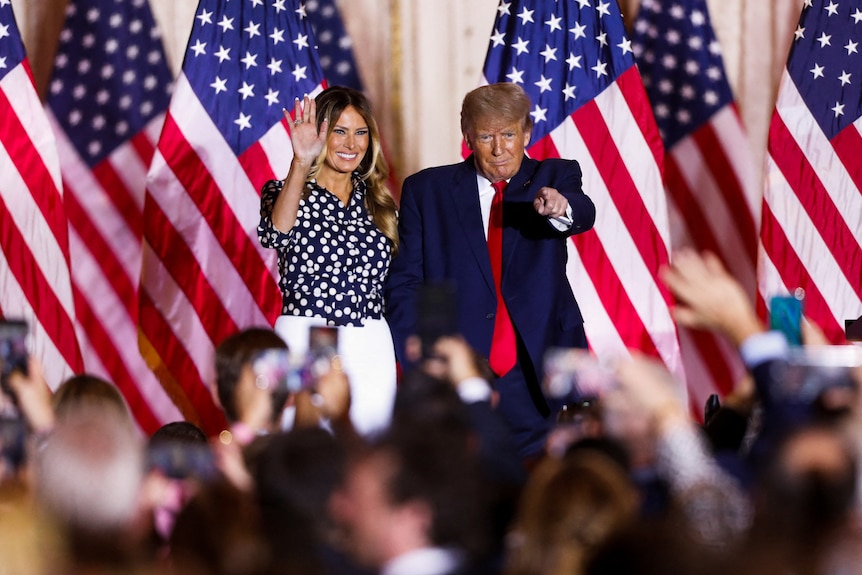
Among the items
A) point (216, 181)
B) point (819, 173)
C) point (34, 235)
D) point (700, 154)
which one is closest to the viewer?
point (34, 235)

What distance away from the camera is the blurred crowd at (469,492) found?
6.00 feet

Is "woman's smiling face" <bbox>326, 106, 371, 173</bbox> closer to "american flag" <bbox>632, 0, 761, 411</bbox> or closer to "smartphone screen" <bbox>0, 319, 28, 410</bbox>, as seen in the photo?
"smartphone screen" <bbox>0, 319, 28, 410</bbox>

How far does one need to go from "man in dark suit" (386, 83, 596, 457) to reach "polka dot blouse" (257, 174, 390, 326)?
0.14m

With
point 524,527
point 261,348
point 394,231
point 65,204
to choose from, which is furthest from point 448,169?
Result: point 524,527

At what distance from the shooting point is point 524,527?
191 cm

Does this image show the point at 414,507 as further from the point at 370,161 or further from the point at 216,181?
the point at 216,181

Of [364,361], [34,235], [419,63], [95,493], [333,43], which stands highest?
[95,493]

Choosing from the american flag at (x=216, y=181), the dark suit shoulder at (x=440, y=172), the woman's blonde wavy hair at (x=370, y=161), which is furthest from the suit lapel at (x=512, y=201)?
the american flag at (x=216, y=181)

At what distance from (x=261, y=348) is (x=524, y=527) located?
4.10 feet

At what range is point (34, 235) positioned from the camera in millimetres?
5277

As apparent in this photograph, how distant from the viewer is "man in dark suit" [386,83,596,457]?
4379mm

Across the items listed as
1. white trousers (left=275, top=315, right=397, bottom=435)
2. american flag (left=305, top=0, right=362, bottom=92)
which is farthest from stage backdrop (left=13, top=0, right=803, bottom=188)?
white trousers (left=275, top=315, right=397, bottom=435)

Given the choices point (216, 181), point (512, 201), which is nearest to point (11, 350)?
point (512, 201)

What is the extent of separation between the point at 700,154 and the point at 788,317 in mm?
3757
